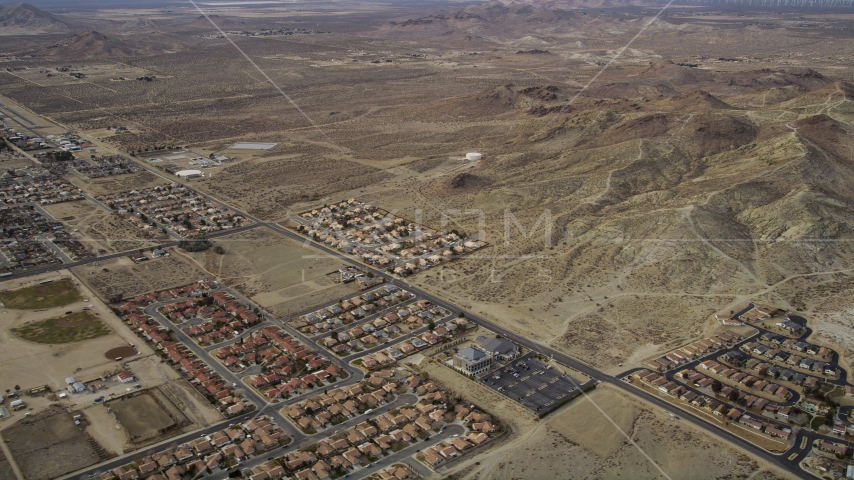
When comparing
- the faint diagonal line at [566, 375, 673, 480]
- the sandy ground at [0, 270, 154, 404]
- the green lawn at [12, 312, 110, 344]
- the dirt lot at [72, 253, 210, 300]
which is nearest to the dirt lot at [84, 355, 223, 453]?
the sandy ground at [0, 270, 154, 404]

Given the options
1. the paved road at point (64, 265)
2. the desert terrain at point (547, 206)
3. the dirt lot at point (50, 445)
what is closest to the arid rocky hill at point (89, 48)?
the desert terrain at point (547, 206)

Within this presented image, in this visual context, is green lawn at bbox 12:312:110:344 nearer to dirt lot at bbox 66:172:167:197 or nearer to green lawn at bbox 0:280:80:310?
green lawn at bbox 0:280:80:310

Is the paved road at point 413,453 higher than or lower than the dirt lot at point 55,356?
higher

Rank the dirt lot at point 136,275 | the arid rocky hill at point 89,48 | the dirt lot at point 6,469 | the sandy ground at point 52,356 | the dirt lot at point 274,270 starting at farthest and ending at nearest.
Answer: the arid rocky hill at point 89,48 → the dirt lot at point 136,275 → the dirt lot at point 274,270 → the sandy ground at point 52,356 → the dirt lot at point 6,469

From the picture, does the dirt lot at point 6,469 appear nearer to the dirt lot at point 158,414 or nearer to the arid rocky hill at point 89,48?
the dirt lot at point 158,414

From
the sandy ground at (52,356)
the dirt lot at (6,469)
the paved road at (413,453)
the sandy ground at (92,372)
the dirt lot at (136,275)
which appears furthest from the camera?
the dirt lot at (136,275)
